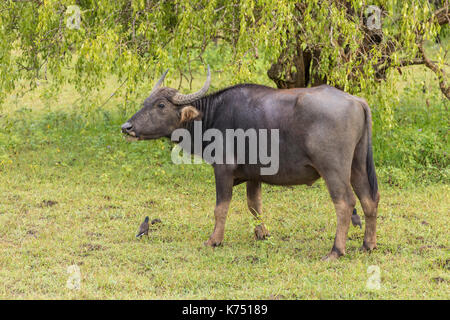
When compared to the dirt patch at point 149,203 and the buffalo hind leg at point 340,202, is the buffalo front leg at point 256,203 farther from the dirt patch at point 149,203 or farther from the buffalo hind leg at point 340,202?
the dirt patch at point 149,203

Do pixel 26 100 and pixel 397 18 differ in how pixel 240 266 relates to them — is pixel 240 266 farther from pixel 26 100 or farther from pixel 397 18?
pixel 26 100

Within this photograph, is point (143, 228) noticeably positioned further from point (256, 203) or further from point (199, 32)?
point (199, 32)

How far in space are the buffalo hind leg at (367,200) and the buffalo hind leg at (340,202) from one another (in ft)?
0.86

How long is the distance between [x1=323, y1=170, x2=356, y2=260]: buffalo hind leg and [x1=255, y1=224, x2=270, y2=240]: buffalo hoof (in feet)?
3.16

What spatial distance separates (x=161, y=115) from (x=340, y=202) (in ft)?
6.78

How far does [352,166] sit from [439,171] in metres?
3.08

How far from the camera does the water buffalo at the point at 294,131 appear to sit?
5.91 meters

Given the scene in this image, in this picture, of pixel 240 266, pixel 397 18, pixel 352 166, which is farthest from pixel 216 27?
pixel 240 266

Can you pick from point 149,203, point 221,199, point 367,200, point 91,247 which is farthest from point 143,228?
point 367,200

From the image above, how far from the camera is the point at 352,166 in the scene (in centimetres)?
626

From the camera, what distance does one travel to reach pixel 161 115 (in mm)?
6691

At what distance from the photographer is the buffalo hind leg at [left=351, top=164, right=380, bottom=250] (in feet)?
20.5

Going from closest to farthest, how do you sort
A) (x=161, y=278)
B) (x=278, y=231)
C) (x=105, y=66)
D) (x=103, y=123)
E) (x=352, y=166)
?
(x=161, y=278), (x=352, y=166), (x=278, y=231), (x=105, y=66), (x=103, y=123)

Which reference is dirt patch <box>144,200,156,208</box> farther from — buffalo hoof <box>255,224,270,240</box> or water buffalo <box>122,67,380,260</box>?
buffalo hoof <box>255,224,270,240</box>
